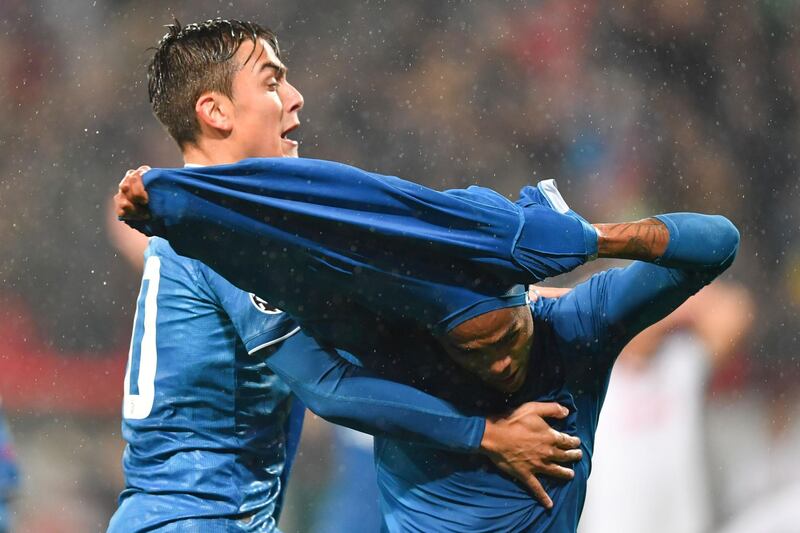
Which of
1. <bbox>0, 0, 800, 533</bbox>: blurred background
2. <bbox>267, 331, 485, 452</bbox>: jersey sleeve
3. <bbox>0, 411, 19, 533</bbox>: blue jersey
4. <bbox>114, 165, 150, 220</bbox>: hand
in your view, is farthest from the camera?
<bbox>0, 0, 800, 533</bbox>: blurred background

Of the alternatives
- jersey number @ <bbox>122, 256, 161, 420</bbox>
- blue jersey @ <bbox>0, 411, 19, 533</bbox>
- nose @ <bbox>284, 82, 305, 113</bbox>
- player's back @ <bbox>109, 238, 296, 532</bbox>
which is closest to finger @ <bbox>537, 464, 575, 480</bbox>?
player's back @ <bbox>109, 238, 296, 532</bbox>

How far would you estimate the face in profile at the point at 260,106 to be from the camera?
1.98 metres

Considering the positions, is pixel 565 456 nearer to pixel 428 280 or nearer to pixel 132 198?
pixel 428 280

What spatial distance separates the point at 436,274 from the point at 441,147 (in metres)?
3.07

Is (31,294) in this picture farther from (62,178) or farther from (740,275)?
(740,275)

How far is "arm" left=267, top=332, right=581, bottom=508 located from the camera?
162 cm

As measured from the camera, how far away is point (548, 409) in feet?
5.61

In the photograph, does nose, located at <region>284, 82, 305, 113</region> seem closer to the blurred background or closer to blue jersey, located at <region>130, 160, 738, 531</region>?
blue jersey, located at <region>130, 160, 738, 531</region>

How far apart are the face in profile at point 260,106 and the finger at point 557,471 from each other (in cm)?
82

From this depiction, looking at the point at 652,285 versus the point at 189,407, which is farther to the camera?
the point at 189,407

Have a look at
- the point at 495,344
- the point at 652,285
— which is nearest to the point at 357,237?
the point at 495,344

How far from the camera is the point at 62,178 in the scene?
4703 millimetres

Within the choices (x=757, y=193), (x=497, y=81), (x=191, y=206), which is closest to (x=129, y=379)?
(x=191, y=206)

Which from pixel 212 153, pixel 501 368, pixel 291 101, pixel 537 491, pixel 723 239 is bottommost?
pixel 537 491
